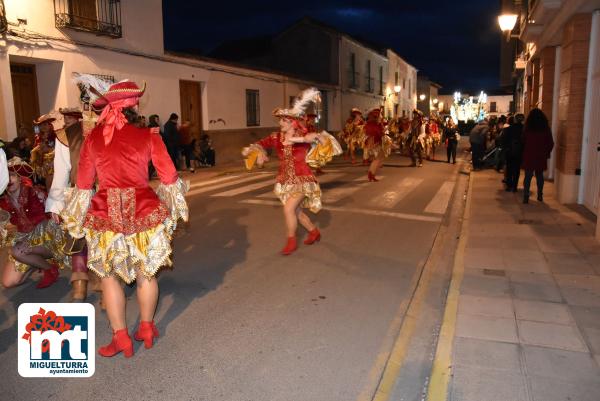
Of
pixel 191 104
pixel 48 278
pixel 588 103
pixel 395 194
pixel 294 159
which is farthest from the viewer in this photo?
pixel 191 104

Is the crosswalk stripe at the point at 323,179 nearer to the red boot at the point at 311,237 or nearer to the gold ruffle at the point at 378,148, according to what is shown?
the gold ruffle at the point at 378,148

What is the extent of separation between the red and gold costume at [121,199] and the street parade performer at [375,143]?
10.2m

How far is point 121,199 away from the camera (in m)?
3.61

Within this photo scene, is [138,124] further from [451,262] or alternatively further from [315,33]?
[315,33]

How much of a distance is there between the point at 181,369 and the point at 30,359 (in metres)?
1.07

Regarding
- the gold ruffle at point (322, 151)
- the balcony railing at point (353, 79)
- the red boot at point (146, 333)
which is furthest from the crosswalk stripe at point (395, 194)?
the balcony railing at point (353, 79)

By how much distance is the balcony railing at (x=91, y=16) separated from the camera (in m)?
12.8

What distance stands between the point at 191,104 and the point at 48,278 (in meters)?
14.1

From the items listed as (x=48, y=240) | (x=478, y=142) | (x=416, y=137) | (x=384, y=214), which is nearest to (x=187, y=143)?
(x=416, y=137)

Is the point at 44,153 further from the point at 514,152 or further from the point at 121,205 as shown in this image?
the point at 514,152

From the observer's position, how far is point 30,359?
3607 mm

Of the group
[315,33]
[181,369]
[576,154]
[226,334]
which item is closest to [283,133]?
[226,334]

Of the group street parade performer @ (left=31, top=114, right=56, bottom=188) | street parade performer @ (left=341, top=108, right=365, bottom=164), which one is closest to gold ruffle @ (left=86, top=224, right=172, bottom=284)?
street parade performer @ (left=31, top=114, right=56, bottom=188)

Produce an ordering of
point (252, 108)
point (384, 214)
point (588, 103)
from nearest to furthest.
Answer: point (384, 214) → point (588, 103) → point (252, 108)
